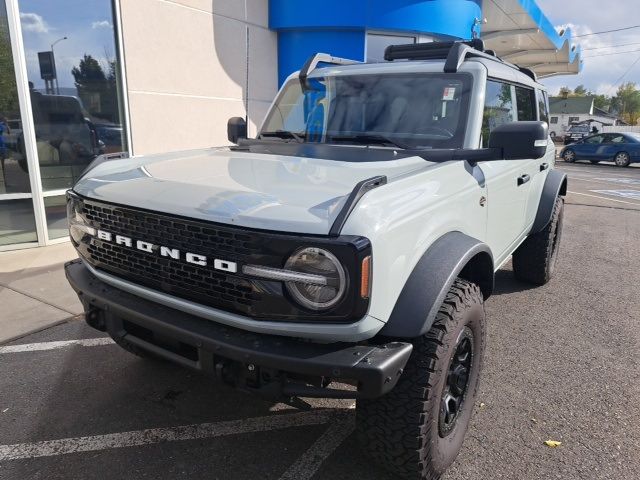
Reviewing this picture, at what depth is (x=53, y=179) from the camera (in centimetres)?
630

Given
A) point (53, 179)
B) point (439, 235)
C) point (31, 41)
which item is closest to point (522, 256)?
point (439, 235)

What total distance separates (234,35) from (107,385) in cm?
697

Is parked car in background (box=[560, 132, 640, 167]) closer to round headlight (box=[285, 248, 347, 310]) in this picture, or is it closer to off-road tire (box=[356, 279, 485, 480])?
off-road tire (box=[356, 279, 485, 480])

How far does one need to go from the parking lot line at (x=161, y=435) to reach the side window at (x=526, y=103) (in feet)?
9.01

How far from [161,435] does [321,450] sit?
87 centimetres

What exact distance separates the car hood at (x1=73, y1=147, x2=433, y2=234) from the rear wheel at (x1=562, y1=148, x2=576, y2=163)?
2318 centimetres

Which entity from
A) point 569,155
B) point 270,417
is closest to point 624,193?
point 569,155

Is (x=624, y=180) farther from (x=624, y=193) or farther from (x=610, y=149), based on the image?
(x=610, y=149)

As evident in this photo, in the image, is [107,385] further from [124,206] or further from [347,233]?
[347,233]

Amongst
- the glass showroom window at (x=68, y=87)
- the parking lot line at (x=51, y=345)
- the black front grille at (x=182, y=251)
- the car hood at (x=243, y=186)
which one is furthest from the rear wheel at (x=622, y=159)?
the black front grille at (x=182, y=251)

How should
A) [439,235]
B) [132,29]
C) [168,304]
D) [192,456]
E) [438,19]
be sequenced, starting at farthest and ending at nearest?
[438,19] → [132,29] → [192,456] → [439,235] → [168,304]

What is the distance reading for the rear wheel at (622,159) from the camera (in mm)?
20734

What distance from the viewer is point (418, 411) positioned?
202cm

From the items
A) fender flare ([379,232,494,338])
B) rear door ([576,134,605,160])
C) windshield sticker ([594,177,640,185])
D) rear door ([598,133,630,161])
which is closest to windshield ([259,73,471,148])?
fender flare ([379,232,494,338])
